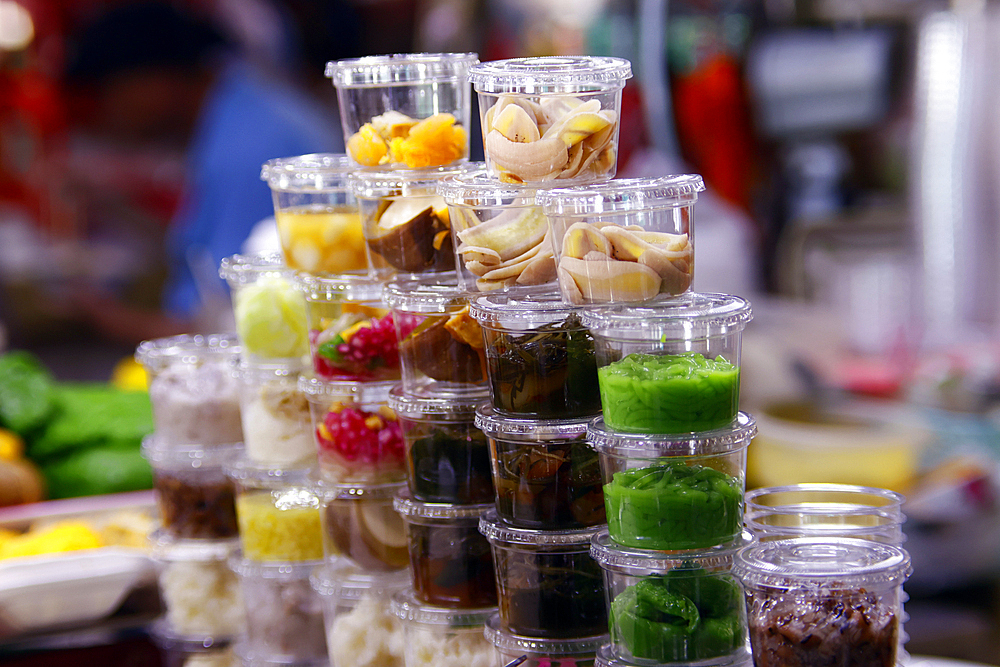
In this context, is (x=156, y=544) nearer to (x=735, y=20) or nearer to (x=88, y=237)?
(x=735, y=20)

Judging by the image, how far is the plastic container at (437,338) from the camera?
3.98ft

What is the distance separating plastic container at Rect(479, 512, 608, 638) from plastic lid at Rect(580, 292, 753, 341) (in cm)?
25

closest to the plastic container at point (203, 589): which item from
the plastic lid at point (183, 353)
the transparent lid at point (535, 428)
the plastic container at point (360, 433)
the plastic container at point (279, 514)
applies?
the plastic container at point (279, 514)

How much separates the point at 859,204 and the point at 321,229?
9.08ft

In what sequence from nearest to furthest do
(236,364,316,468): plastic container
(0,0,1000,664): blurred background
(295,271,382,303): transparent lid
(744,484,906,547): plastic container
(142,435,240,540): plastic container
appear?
(744,484,906,547): plastic container
(295,271,382,303): transparent lid
(236,364,316,468): plastic container
(142,435,240,540): plastic container
(0,0,1000,664): blurred background

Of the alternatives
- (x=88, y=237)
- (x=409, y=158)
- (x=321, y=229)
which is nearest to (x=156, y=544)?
(x=321, y=229)

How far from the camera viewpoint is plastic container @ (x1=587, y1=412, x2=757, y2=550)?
3.30 feet

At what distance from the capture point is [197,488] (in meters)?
1.67

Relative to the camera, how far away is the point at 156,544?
1.69 m

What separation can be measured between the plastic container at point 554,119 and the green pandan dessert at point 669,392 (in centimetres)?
24

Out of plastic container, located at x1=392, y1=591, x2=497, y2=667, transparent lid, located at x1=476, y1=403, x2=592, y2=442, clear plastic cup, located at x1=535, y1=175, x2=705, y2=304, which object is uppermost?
clear plastic cup, located at x1=535, y1=175, x2=705, y2=304

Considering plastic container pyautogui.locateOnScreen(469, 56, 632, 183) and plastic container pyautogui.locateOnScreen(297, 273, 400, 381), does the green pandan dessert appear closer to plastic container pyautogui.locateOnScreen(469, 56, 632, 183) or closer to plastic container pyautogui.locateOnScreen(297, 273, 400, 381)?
plastic container pyautogui.locateOnScreen(469, 56, 632, 183)

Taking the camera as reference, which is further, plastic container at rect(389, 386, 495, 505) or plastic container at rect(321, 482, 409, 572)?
plastic container at rect(321, 482, 409, 572)

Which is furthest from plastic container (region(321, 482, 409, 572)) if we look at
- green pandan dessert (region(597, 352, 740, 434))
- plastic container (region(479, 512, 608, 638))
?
green pandan dessert (region(597, 352, 740, 434))
